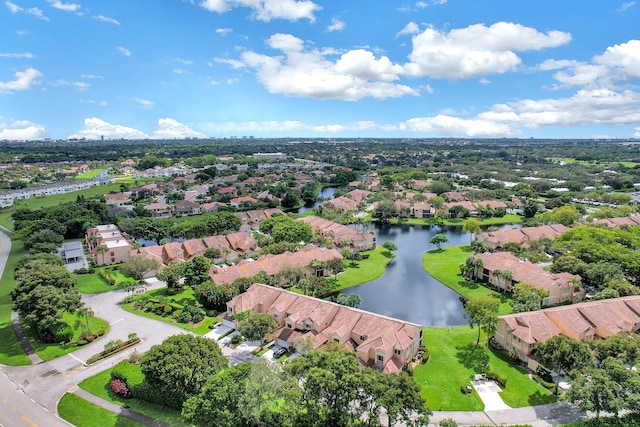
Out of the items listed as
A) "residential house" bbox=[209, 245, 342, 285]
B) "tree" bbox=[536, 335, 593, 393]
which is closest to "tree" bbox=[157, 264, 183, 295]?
"residential house" bbox=[209, 245, 342, 285]

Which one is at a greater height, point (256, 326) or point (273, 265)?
point (273, 265)

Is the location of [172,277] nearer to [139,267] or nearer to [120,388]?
[139,267]

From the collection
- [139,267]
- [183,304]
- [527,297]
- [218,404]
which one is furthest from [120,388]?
[527,297]

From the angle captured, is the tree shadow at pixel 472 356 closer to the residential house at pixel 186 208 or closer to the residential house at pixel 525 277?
the residential house at pixel 525 277

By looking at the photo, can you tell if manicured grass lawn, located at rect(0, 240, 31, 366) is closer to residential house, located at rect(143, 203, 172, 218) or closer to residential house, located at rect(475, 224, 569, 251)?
residential house, located at rect(143, 203, 172, 218)

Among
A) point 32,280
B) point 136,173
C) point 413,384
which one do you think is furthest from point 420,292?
point 136,173
